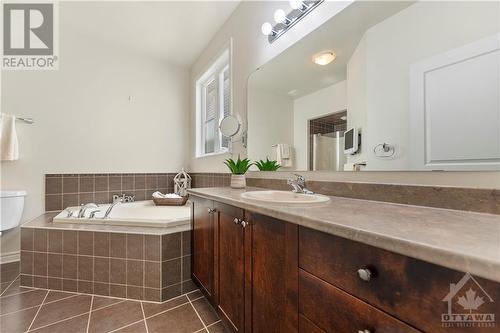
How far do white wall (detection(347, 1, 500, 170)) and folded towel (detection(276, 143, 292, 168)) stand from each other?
486 mm

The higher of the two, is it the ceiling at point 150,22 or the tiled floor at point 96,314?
the ceiling at point 150,22

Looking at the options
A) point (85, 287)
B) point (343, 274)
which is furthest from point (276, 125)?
point (85, 287)

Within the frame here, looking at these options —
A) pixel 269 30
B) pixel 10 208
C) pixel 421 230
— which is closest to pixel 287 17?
pixel 269 30

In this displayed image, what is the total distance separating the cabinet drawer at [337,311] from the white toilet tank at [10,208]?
2.76 m

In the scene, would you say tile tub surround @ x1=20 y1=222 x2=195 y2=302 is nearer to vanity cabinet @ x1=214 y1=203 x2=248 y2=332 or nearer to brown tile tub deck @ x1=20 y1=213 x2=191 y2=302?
brown tile tub deck @ x1=20 y1=213 x2=191 y2=302

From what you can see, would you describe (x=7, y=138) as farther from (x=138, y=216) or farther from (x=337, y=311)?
(x=337, y=311)

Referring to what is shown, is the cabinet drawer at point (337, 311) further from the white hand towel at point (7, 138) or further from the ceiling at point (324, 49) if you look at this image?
the white hand towel at point (7, 138)

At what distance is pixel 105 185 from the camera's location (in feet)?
8.94

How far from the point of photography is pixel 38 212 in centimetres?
240

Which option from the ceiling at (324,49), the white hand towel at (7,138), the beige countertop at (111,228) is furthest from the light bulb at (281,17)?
the white hand towel at (7,138)

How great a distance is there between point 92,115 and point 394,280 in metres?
3.22

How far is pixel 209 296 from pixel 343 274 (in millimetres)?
1082

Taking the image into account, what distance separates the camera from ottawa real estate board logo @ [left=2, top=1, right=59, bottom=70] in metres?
2.15

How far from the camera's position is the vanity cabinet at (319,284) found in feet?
1.49
